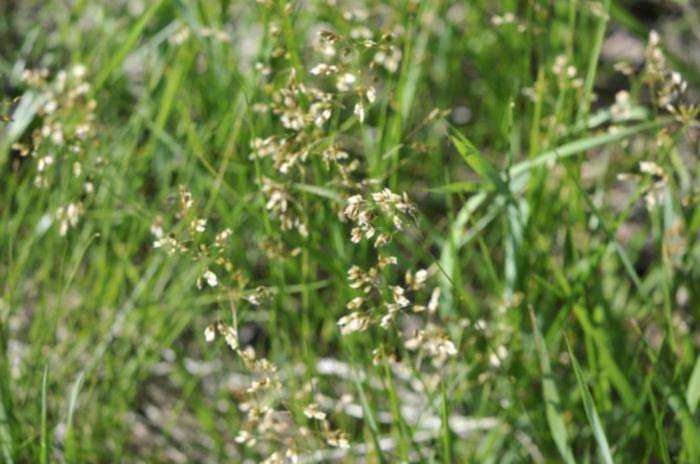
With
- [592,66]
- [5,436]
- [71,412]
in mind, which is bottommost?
[5,436]

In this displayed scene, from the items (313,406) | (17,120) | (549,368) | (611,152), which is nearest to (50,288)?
(17,120)

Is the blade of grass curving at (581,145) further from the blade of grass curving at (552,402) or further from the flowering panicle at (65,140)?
the flowering panicle at (65,140)

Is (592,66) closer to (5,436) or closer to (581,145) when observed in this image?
(581,145)

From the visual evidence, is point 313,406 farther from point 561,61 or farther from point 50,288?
point 50,288

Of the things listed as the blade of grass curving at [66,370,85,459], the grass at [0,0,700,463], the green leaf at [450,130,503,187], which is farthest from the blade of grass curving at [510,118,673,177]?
the blade of grass curving at [66,370,85,459]

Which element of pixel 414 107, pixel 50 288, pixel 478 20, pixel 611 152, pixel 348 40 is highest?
pixel 348 40

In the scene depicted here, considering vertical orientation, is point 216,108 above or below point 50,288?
above

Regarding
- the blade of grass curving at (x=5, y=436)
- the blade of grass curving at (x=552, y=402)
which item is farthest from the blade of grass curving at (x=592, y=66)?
the blade of grass curving at (x=5, y=436)

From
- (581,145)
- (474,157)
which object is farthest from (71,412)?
(581,145)

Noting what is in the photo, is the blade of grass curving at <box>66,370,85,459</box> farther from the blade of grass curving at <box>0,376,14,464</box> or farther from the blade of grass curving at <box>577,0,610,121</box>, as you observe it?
the blade of grass curving at <box>577,0,610,121</box>
